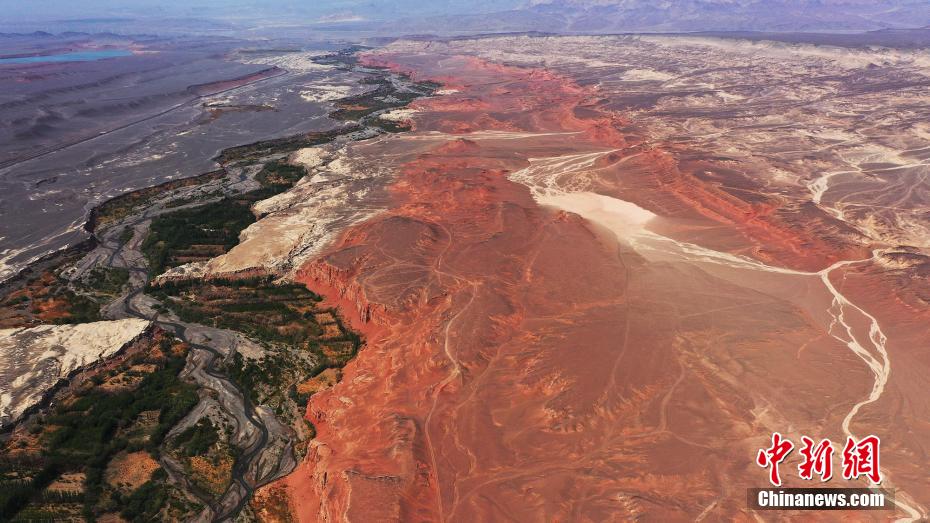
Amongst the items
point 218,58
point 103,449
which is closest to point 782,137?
point 103,449

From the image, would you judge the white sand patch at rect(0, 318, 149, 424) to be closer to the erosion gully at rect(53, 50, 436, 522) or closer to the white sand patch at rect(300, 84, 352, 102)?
the erosion gully at rect(53, 50, 436, 522)

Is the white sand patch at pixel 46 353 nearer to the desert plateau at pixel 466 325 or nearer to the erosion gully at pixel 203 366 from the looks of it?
the desert plateau at pixel 466 325

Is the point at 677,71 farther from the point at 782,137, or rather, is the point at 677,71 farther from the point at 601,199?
the point at 601,199

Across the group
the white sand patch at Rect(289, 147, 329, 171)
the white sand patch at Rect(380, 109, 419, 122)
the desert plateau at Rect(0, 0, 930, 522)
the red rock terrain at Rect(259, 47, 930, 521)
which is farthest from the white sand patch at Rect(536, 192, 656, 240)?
the white sand patch at Rect(380, 109, 419, 122)

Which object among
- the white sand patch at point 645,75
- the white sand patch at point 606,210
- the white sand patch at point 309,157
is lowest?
the white sand patch at point 606,210

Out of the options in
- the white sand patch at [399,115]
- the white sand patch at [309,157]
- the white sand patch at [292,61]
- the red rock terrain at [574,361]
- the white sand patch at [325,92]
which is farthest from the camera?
the white sand patch at [292,61]

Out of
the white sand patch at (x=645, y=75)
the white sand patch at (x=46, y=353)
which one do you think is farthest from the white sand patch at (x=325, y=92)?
the white sand patch at (x=46, y=353)

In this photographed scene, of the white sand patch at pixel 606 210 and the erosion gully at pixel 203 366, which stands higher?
the white sand patch at pixel 606 210
